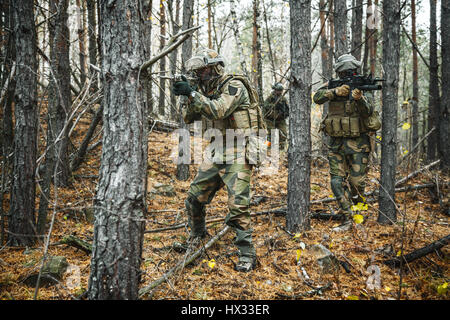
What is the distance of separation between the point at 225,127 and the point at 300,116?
103 cm

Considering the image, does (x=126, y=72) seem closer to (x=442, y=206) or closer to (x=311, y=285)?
(x=311, y=285)

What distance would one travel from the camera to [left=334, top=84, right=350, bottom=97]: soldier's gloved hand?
13.9 feet

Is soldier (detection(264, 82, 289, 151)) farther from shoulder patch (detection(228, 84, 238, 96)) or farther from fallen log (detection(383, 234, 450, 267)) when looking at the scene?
fallen log (detection(383, 234, 450, 267))

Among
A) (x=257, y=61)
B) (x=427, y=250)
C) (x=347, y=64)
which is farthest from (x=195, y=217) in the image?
(x=257, y=61)

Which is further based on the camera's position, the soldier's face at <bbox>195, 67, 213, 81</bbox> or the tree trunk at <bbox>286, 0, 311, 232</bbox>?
the tree trunk at <bbox>286, 0, 311, 232</bbox>

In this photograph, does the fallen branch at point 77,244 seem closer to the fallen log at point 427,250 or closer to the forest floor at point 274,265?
the forest floor at point 274,265

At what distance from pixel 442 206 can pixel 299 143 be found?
315 centimetres

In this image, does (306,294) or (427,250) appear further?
(427,250)

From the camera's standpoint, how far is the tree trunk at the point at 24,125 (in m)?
3.48

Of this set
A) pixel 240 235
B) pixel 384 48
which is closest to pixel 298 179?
pixel 240 235

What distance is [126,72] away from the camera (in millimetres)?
2125

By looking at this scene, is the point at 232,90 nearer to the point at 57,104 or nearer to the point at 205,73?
the point at 205,73

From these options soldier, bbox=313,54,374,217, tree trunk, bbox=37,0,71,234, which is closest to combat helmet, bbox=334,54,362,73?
soldier, bbox=313,54,374,217

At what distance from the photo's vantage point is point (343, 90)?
13.9 ft
